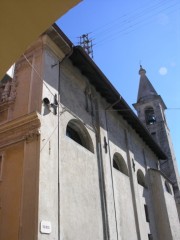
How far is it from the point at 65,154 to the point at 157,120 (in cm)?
1726

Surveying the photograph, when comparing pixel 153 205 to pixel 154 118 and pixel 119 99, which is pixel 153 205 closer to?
pixel 119 99

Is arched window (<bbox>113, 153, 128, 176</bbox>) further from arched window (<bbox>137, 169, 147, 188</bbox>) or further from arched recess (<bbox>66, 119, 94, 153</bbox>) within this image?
arched recess (<bbox>66, 119, 94, 153</bbox>)

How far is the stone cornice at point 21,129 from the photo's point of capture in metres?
7.74

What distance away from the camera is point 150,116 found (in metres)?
25.6

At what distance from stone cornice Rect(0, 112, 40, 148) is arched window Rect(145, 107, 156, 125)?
60.1ft

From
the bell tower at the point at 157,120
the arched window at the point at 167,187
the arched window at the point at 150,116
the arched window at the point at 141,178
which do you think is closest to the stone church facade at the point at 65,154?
the arched window at the point at 141,178

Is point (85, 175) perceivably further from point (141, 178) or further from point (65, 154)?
point (141, 178)

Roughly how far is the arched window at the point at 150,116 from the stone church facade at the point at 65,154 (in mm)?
11353

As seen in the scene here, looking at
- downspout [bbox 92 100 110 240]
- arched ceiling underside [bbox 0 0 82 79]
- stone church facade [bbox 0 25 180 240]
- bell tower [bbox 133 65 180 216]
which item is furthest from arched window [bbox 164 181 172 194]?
arched ceiling underside [bbox 0 0 82 79]

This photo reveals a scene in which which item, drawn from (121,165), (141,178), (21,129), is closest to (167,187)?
(141,178)

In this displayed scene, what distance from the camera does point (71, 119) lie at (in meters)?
9.73

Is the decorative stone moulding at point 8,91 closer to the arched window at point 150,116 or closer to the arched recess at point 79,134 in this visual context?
the arched recess at point 79,134

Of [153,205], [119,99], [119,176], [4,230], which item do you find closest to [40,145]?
[4,230]

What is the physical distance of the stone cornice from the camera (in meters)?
7.74
